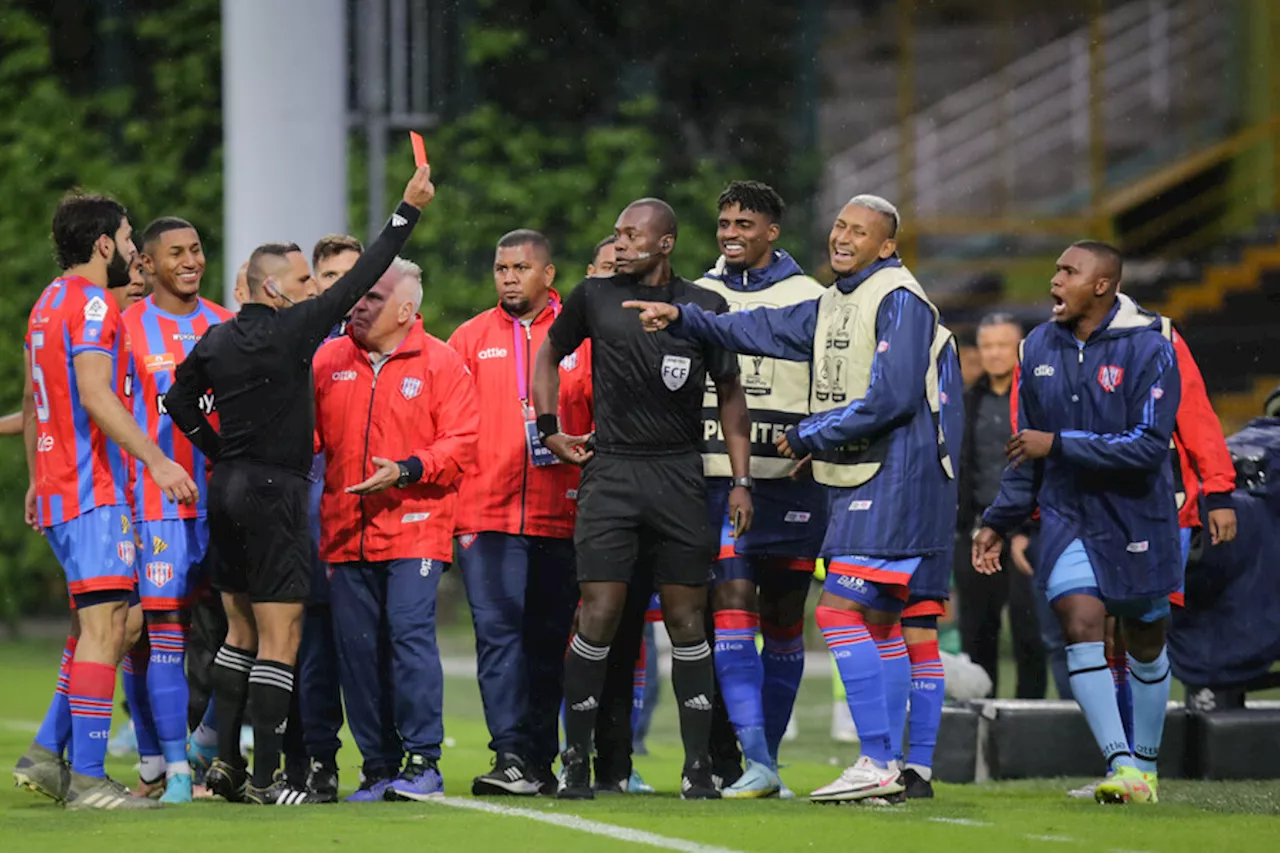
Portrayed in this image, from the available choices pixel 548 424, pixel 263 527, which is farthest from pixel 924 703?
pixel 263 527

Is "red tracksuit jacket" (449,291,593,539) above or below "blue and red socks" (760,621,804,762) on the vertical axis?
above

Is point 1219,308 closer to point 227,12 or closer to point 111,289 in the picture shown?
point 227,12

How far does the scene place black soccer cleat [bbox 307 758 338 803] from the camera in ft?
26.2

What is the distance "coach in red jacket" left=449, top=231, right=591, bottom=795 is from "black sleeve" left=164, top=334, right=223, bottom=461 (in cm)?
110

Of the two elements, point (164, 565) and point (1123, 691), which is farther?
point (1123, 691)

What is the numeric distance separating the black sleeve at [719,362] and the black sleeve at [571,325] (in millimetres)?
455

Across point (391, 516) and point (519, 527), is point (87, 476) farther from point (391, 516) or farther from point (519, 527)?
point (519, 527)

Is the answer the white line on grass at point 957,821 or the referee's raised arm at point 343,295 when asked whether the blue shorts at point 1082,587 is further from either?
the referee's raised arm at point 343,295

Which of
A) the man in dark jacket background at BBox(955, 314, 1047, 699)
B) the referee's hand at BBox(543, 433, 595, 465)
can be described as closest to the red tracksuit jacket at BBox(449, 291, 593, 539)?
the referee's hand at BBox(543, 433, 595, 465)

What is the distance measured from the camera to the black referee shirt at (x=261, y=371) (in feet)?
25.2

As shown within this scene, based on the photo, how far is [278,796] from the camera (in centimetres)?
789

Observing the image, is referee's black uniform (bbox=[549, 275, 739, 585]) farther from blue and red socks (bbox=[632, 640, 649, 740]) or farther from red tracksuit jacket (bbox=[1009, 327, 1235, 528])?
red tracksuit jacket (bbox=[1009, 327, 1235, 528])

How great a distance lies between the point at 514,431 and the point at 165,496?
1324 millimetres

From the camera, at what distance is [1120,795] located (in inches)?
305
